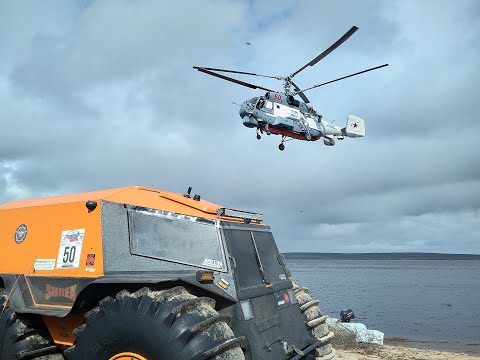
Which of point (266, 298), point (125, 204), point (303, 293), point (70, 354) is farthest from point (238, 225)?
point (70, 354)

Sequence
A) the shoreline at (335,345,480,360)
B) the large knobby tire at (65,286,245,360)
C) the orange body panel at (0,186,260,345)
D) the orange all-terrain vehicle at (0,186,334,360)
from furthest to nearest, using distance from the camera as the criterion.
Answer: the shoreline at (335,345,480,360) < the orange body panel at (0,186,260,345) < the orange all-terrain vehicle at (0,186,334,360) < the large knobby tire at (65,286,245,360)

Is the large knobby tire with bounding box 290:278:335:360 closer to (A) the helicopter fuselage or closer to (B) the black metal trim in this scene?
(B) the black metal trim

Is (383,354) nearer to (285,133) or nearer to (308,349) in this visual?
(308,349)

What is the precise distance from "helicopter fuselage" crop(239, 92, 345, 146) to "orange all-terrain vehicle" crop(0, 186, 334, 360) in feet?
55.6

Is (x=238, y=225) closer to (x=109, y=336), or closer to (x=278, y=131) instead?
(x=109, y=336)

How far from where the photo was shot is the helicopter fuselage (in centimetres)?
2366

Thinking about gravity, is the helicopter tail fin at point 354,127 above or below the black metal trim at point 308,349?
above

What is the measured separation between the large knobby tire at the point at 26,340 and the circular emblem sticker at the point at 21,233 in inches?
43.0

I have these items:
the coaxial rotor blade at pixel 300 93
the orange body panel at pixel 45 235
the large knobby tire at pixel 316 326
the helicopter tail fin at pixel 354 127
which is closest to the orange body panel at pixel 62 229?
the orange body panel at pixel 45 235

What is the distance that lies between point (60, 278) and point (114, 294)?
0.97m

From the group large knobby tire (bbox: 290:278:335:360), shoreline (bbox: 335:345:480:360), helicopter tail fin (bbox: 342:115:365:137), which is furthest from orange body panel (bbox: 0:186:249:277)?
helicopter tail fin (bbox: 342:115:365:137)

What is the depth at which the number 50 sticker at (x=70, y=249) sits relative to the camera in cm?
594

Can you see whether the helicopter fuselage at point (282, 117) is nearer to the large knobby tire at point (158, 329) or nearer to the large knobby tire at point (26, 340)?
the large knobby tire at point (26, 340)

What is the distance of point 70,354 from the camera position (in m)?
5.24
